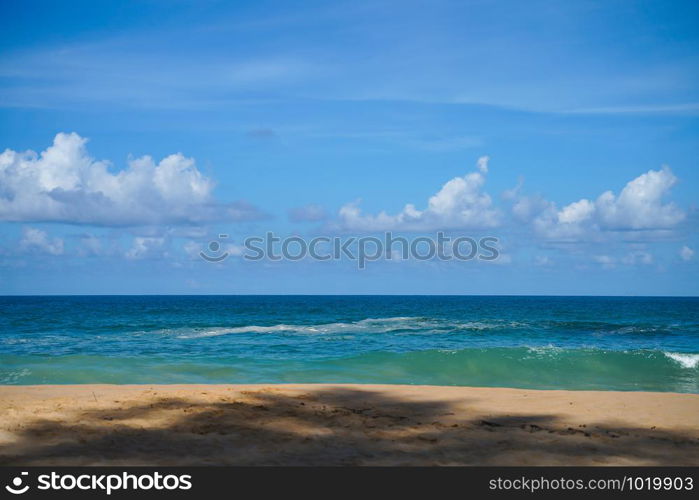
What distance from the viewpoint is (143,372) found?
16062 mm

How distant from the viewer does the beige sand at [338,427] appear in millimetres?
6562

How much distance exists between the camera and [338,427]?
804 centimetres

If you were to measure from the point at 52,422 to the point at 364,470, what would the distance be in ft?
15.0

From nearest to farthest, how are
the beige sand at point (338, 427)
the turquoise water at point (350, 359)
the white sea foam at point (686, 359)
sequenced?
the beige sand at point (338, 427), the turquoise water at point (350, 359), the white sea foam at point (686, 359)

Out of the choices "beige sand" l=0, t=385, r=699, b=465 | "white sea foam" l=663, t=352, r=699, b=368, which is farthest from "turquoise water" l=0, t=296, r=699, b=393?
"beige sand" l=0, t=385, r=699, b=465

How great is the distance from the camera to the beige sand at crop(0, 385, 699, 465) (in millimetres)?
6562

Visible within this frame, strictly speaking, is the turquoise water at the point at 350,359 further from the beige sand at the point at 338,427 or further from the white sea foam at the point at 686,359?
the beige sand at the point at 338,427

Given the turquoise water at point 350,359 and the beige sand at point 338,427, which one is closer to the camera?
the beige sand at point 338,427

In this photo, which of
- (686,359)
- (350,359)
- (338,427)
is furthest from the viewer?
(350,359)

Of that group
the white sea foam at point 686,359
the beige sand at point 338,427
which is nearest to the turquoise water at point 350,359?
the white sea foam at point 686,359

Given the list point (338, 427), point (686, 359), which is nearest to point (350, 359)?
point (686, 359)

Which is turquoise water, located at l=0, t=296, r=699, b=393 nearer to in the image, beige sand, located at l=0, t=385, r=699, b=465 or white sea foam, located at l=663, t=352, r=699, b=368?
white sea foam, located at l=663, t=352, r=699, b=368

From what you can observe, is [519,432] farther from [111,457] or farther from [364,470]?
[111,457]

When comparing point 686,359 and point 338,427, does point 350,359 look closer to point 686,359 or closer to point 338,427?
point 686,359
